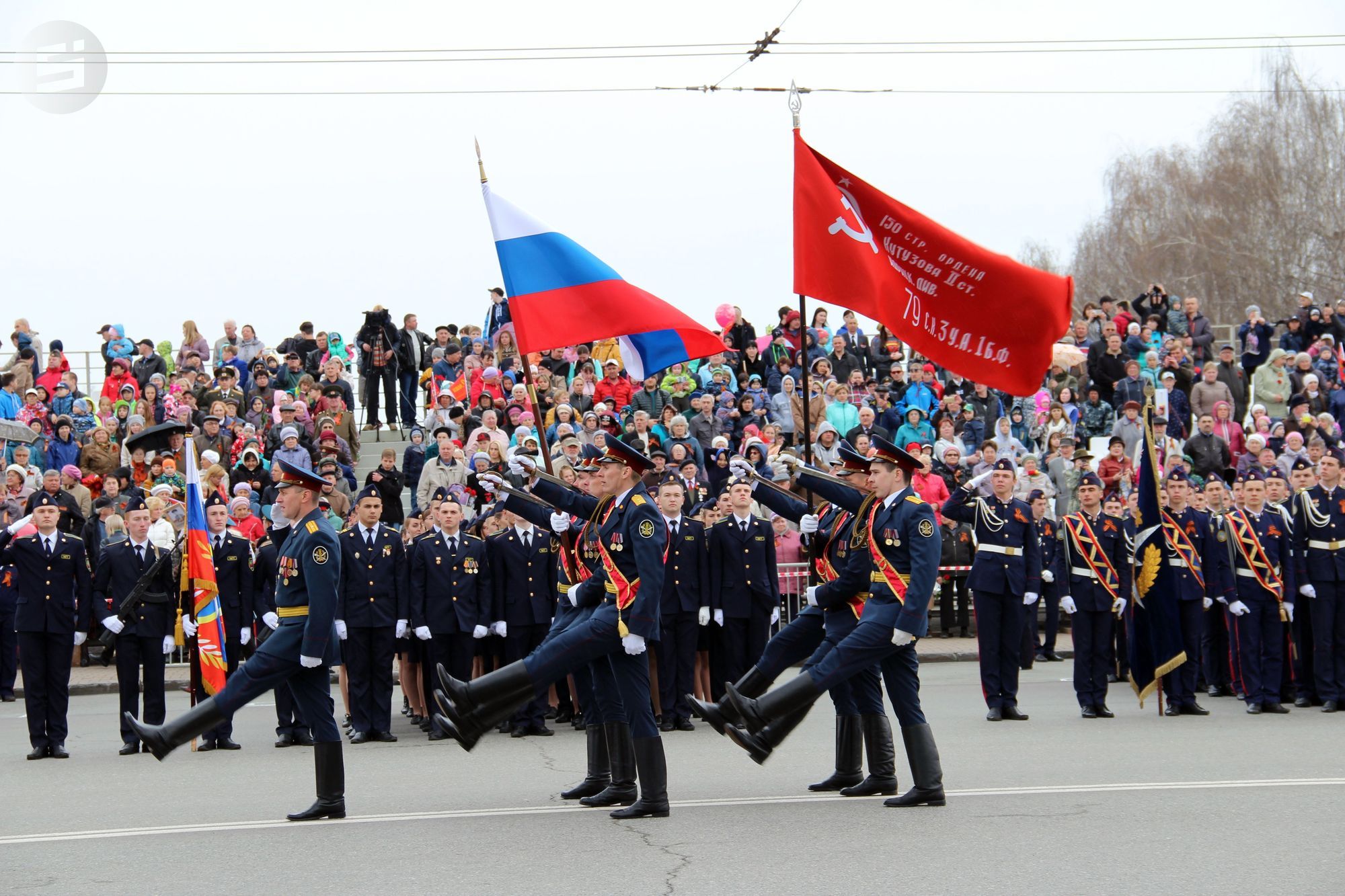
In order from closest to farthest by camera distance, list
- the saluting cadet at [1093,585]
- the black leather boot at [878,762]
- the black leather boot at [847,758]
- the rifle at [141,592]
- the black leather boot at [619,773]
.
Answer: the black leather boot at [619,773] < the black leather boot at [878,762] < the black leather boot at [847,758] < the rifle at [141,592] < the saluting cadet at [1093,585]

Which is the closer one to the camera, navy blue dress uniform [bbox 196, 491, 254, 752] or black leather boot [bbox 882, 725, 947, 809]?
black leather boot [bbox 882, 725, 947, 809]

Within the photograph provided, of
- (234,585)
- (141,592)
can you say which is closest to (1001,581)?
(234,585)

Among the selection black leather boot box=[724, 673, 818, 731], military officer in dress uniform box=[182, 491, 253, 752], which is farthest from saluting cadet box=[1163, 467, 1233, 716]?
military officer in dress uniform box=[182, 491, 253, 752]

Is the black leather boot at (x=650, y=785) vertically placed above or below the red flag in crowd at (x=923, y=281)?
below

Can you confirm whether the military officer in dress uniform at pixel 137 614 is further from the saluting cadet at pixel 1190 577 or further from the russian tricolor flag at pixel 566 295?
the saluting cadet at pixel 1190 577

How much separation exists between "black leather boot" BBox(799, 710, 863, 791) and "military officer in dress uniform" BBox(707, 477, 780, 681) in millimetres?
4210

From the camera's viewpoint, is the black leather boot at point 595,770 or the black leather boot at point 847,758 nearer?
the black leather boot at point 595,770

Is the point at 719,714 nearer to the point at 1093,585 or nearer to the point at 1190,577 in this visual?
the point at 1093,585

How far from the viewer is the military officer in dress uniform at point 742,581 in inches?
549

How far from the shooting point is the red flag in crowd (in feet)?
34.0

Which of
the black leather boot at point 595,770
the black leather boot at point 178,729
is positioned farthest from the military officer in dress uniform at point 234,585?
the black leather boot at point 595,770

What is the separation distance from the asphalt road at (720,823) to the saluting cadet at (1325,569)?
1.41m

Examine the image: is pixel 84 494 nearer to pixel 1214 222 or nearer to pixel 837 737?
pixel 837 737

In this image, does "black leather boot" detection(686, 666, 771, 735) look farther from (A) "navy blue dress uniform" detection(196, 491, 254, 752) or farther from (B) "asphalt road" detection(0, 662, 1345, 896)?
(A) "navy blue dress uniform" detection(196, 491, 254, 752)
